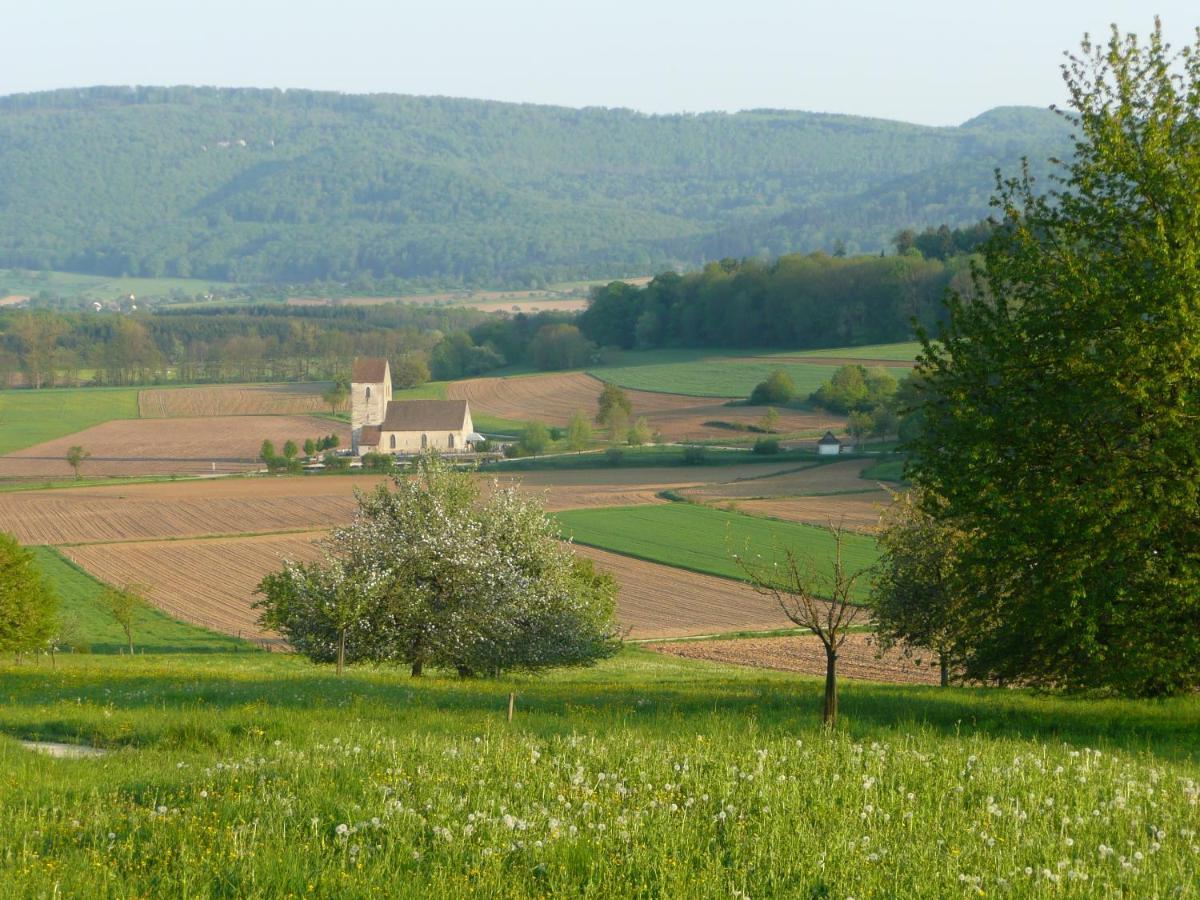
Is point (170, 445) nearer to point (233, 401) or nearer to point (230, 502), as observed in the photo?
point (233, 401)

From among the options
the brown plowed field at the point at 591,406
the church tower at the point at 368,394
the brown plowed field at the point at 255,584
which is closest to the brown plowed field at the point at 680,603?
the brown plowed field at the point at 255,584

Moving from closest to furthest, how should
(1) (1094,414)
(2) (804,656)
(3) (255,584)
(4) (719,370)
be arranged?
1. (1) (1094,414)
2. (2) (804,656)
3. (3) (255,584)
4. (4) (719,370)

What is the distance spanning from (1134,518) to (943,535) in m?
15.2

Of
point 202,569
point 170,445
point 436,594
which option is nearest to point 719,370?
point 170,445

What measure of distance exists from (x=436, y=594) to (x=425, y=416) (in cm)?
10152

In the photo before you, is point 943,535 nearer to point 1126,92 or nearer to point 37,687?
point 1126,92

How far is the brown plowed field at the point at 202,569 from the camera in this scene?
56.6m

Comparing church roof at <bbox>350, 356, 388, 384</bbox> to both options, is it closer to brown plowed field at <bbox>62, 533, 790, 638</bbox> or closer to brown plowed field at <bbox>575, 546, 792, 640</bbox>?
brown plowed field at <bbox>62, 533, 790, 638</bbox>

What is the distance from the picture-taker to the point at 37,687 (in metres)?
23.6

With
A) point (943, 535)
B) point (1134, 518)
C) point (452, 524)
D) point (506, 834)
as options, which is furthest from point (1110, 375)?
point (452, 524)

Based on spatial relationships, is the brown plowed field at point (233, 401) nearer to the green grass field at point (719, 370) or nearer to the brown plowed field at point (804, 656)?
the green grass field at point (719, 370)

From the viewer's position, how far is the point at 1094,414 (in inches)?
727

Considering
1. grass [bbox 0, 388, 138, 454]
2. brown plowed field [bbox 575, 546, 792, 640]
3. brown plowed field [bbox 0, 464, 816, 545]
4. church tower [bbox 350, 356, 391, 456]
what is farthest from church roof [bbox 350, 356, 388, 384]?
brown plowed field [bbox 575, 546, 792, 640]

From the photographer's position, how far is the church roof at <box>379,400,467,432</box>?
5167 inches
